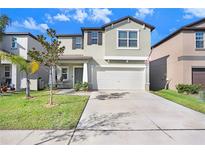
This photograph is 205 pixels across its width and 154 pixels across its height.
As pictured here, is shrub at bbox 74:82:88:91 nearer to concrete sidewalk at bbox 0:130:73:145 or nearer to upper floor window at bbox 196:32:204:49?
upper floor window at bbox 196:32:204:49

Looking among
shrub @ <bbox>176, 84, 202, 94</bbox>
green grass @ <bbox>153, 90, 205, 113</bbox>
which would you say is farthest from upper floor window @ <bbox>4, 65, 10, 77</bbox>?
shrub @ <bbox>176, 84, 202, 94</bbox>

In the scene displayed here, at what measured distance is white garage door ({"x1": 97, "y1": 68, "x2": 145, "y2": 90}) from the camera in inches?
725

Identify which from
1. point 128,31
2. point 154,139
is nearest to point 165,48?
point 128,31

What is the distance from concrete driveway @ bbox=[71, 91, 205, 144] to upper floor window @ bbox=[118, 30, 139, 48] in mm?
9326

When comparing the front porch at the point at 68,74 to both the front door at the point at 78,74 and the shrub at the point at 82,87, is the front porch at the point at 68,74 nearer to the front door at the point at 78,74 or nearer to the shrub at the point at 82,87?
the front door at the point at 78,74

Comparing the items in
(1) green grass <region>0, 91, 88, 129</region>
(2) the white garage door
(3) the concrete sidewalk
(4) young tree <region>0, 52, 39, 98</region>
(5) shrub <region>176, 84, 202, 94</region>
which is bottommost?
(3) the concrete sidewalk

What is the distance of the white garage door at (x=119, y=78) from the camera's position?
1842 centimetres

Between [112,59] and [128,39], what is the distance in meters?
2.41

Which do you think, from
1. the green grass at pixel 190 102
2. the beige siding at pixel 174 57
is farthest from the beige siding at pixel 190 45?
the green grass at pixel 190 102

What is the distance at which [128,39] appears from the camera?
17859mm

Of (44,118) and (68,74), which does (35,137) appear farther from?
(68,74)
